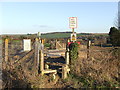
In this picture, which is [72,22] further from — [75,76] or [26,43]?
[26,43]

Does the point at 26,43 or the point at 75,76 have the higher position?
the point at 26,43

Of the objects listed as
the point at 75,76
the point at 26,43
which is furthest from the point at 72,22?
the point at 26,43

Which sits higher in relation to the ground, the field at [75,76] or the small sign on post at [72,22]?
the small sign on post at [72,22]

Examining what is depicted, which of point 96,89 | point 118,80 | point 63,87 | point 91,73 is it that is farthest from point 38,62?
point 118,80

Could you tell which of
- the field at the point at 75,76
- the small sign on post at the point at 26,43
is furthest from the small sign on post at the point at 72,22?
the small sign on post at the point at 26,43

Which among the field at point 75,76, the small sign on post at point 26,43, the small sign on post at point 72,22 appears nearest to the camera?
the field at point 75,76

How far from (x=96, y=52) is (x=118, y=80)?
2.80 metres

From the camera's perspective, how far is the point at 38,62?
754 centimetres

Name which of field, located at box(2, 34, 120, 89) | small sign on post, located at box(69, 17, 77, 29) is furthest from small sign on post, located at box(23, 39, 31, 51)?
small sign on post, located at box(69, 17, 77, 29)

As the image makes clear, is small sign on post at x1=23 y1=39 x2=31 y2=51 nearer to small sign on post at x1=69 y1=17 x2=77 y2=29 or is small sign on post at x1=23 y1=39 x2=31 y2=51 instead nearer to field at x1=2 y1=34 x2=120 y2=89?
field at x1=2 y1=34 x2=120 y2=89

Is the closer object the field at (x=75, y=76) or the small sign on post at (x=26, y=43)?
Result: the field at (x=75, y=76)

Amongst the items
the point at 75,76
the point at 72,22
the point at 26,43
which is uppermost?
the point at 72,22

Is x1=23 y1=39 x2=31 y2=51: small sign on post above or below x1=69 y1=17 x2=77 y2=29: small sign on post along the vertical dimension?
below

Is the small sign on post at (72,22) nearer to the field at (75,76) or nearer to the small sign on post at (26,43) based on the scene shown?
the field at (75,76)
